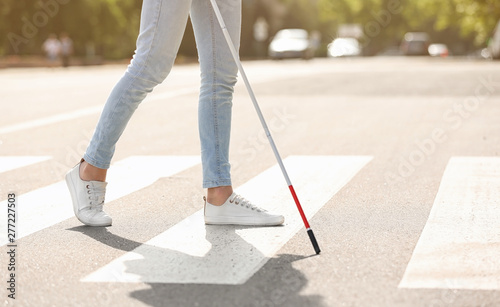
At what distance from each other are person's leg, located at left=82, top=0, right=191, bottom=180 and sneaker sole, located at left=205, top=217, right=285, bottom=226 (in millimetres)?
557

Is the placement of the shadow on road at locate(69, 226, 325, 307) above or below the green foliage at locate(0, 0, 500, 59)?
above

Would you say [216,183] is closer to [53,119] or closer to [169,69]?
[169,69]

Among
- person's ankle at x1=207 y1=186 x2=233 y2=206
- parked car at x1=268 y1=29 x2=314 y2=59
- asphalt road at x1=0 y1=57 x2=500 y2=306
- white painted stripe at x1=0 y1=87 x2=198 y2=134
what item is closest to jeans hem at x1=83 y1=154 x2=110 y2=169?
asphalt road at x1=0 y1=57 x2=500 y2=306

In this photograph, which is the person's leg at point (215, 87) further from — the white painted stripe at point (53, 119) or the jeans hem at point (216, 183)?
the white painted stripe at point (53, 119)

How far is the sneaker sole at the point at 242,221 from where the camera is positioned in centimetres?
430

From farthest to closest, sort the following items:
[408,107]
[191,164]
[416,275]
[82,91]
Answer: [82,91]
[408,107]
[191,164]
[416,275]

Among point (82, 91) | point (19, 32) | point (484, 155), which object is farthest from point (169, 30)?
point (19, 32)

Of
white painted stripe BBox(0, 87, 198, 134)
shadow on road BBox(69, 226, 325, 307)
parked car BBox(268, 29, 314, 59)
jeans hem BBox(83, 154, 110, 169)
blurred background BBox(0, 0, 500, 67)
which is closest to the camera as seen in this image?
shadow on road BBox(69, 226, 325, 307)

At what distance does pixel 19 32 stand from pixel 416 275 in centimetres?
4440

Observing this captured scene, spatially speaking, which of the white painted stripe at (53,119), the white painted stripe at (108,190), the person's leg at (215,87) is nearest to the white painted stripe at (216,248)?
the person's leg at (215,87)

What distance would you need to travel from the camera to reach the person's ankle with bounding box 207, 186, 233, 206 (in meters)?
4.34

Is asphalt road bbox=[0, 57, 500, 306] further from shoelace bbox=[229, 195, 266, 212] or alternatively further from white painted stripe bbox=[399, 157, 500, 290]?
shoelace bbox=[229, 195, 266, 212]

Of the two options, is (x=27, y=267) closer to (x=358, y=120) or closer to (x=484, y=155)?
(x=484, y=155)

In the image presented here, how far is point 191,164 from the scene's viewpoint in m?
6.57
